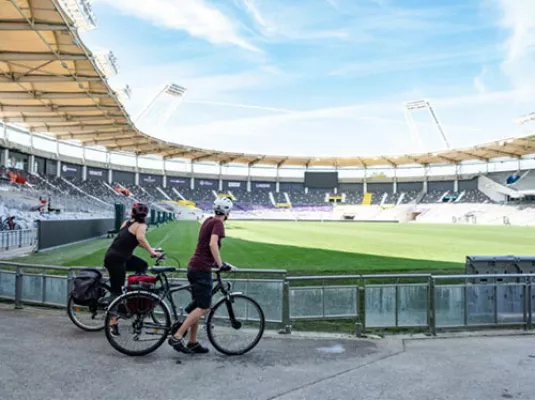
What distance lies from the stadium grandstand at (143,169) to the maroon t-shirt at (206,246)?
→ 1467 cm

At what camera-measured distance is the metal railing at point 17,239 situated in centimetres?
1888

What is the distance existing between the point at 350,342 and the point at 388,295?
1.01 meters

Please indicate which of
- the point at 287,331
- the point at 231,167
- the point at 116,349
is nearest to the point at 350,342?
the point at 287,331

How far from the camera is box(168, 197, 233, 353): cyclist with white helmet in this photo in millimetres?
5312

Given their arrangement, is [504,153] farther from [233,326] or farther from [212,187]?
[233,326]

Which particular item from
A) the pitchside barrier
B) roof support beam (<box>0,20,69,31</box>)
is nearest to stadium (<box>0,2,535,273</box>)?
roof support beam (<box>0,20,69,31</box>)

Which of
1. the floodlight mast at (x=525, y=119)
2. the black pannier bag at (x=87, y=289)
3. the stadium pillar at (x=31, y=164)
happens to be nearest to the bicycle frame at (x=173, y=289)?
the black pannier bag at (x=87, y=289)

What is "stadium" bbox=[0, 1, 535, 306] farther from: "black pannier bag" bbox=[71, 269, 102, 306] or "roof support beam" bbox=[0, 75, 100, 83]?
"black pannier bag" bbox=[71, 269, 102, 306]

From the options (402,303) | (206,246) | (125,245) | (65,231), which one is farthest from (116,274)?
(65,231)

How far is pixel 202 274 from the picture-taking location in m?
5.36

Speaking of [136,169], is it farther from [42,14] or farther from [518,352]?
[518,352]

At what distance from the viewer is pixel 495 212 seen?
64625 mm

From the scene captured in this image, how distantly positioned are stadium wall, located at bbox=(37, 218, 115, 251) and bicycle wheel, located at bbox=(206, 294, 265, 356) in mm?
14131

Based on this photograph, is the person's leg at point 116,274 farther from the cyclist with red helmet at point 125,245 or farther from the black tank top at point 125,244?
the black tank top at point 125,244
